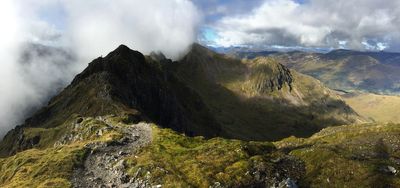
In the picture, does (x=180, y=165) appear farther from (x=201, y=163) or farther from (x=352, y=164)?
(x=352, y=164)

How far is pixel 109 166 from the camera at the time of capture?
10650 centimetres

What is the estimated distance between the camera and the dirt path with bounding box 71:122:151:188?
94.8 metres

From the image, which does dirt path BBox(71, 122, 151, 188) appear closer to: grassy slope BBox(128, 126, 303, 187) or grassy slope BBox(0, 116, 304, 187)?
grassy slope BBox(0, 116, 304, 187)

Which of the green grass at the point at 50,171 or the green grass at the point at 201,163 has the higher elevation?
the green grass at the point at 201,163

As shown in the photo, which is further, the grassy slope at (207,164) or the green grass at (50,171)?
the green grass at (50,171)

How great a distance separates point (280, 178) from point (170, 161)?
2895 cm

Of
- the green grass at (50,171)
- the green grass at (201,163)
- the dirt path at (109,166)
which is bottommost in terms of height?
the green grass at (50,171)

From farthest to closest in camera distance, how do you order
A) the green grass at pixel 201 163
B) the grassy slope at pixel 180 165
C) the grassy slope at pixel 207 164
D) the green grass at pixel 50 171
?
1. the green grass at pixel 50 171
2. the grassy slope at pixel 180 165
3. the green grass at pixel 201 163
4. the grassy slope at pixel 207 164

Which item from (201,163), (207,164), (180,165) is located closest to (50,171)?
(180,165)

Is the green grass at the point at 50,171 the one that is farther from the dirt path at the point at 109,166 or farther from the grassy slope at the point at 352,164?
the grassy slope at the point at 352,164

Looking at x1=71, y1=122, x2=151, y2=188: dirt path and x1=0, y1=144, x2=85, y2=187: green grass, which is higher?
x1=71, y1=122, x2=151, y2=188: dirt path

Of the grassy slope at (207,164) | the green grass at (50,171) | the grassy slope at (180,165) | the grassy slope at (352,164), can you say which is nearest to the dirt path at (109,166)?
the grassy slope at (180,165)

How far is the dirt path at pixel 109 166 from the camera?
9475cm

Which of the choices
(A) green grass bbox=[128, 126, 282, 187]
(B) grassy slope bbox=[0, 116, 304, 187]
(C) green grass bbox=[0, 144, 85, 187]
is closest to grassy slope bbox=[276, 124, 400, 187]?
(B) grassy slope bbox=[0, 116, 304, 187]
